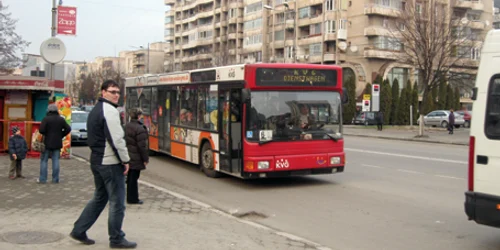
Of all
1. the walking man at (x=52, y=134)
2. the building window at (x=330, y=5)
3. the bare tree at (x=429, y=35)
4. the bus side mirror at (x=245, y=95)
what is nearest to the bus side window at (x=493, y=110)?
the bus side mirror at (x=245, y=95)

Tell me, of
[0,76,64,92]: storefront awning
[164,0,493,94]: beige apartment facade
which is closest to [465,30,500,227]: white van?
[0,76,64,92]: storefront awning

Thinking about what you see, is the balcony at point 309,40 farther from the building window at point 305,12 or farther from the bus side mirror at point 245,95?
the bus side mirror at point 245,95

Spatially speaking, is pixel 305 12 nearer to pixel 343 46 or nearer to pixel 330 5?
pixel 330 5

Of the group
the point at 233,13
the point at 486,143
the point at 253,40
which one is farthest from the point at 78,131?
the point at 233,13

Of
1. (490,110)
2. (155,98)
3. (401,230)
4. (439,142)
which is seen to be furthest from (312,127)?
(439,142)

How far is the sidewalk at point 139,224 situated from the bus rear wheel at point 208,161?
229 centimetres

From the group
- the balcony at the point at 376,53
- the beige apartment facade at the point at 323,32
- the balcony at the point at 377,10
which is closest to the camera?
the balcony at the point at 376,53

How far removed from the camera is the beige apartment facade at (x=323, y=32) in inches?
2507

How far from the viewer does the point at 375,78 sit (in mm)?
62031

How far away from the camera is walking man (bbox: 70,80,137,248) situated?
5746 millimetres

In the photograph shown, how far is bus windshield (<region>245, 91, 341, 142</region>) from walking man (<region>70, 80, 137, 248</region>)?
5228mm

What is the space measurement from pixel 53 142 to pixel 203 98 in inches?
154

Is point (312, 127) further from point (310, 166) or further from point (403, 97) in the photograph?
point (403, 97)

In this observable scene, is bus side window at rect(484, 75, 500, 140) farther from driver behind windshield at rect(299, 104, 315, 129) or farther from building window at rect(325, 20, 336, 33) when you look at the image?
building window at rect(325, 20, 336, 33)
